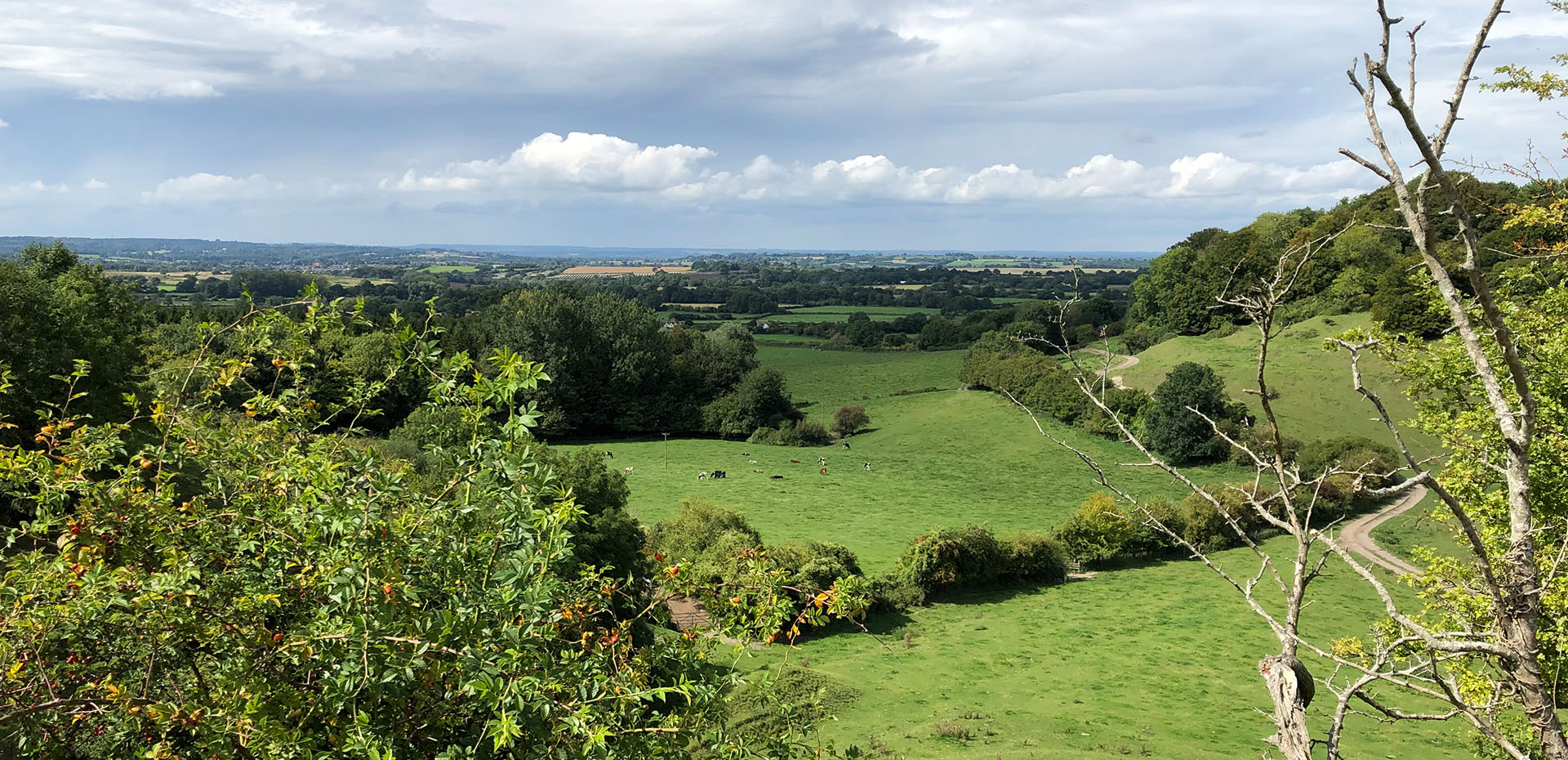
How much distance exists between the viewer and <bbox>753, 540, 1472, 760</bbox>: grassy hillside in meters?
17.2

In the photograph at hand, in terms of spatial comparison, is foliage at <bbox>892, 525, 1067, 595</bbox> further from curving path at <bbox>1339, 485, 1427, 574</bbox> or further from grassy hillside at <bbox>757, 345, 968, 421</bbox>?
grassy hillside at <bbox>757, 345, 968, 421</bbox>

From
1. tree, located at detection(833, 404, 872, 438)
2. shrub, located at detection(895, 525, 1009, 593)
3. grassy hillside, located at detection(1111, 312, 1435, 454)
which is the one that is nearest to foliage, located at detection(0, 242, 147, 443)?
shrub, located at detection(895, 525, 1009, 593)

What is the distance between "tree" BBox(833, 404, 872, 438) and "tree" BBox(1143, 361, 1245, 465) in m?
20.7

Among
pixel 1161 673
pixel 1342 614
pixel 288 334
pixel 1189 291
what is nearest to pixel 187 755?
pixel 288 334

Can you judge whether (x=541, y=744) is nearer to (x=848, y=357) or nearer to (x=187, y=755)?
(x=187, y=755)

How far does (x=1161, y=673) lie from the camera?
22.8 m

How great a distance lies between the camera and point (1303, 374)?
55750 mm

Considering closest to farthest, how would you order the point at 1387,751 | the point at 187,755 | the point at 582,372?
1. the point at 187,755
2. the point at 1387,751
3. the point at 582,372

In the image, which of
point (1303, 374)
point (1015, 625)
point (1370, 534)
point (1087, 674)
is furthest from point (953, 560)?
point (1303, 374)

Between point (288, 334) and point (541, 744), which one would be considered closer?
point (541, 744)

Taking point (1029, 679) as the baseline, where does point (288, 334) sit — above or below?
above

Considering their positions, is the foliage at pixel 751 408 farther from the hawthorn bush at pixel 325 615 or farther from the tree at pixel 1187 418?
the hawthorn bush at pixel 325 615

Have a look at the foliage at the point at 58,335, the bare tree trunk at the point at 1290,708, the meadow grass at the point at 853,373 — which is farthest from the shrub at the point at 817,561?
the meadow grass at the point at 853,373

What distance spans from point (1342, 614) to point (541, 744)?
32.6 m
